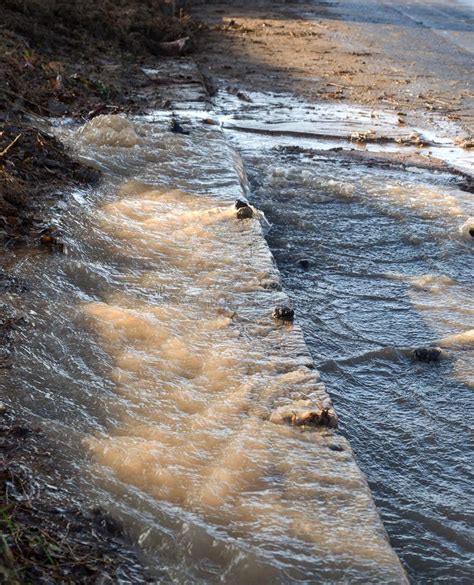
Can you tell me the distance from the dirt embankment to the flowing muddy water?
111 cm

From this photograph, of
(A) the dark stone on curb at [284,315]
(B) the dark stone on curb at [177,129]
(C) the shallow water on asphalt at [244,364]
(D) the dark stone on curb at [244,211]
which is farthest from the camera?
(B) the dark stone on curb at [177,129]

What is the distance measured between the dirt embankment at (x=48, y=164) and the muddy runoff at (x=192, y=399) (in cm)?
10

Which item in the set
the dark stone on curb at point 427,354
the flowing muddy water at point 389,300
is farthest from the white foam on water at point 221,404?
the dark stone on curb at point 427,354

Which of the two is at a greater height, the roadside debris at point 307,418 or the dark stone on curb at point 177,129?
the roadside debris at point 307,418

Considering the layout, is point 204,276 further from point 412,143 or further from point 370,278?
point 412,143

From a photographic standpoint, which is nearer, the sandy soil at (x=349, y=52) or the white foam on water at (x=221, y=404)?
the white foam on water at (x=221, y=404)

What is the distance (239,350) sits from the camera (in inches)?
144

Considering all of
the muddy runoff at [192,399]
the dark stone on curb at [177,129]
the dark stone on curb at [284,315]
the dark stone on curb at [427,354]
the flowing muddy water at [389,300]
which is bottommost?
the flowing muddy water at [389,300]

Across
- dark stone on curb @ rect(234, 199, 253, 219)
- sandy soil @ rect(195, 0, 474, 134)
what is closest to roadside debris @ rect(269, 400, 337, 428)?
dark stone on curb @ rect(234, 199, 253, 219)

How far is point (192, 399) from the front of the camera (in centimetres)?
335

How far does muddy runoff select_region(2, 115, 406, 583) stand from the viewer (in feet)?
8.57

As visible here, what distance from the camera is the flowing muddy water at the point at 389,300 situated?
3.20m

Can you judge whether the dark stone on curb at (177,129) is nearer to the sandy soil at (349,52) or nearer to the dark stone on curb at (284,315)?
the sandy soil at (349,52)

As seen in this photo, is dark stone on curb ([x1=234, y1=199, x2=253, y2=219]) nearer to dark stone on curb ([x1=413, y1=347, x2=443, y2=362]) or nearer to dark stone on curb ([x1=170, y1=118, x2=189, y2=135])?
dark stone on curb ([x1=413, y1=347, x2=443, y2=362])
